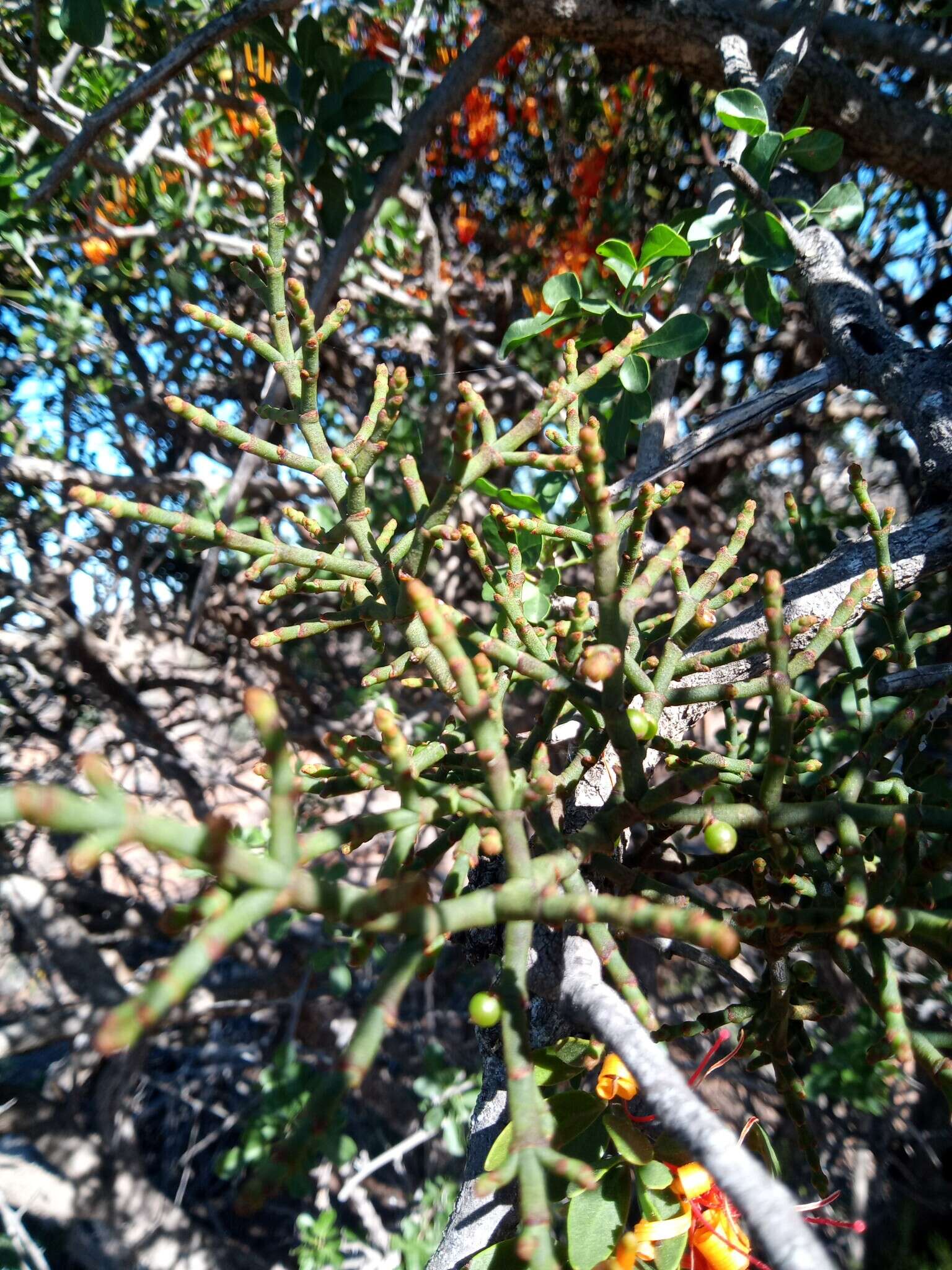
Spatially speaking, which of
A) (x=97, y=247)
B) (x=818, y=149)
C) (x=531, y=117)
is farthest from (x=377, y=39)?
(x=818, y=149)

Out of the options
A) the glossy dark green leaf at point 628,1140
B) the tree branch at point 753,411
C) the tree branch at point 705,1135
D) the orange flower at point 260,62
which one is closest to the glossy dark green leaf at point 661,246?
the tree branch at point 753,411

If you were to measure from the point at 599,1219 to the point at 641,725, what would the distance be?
1.52 feet

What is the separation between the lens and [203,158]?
270cm

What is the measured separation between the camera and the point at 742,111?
1.08 meters

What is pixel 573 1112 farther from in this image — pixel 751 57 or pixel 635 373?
pixel 751 57

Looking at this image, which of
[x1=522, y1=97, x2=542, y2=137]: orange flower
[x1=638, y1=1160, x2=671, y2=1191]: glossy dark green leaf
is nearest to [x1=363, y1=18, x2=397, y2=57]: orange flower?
[x1=522, y1=97, x2=542, y2=137]: orange flower

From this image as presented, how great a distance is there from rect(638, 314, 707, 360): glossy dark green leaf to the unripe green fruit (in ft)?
2.43

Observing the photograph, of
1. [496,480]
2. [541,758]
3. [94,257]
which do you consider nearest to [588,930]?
[541,758]

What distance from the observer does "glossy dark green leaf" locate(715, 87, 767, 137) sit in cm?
107

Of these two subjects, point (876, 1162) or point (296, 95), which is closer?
point (296, 95)

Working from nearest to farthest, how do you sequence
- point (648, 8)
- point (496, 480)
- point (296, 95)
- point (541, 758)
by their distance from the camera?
1. point (541, 758)
2. point (648, 8)
3. point (296, 95)
4. point (496, 480)

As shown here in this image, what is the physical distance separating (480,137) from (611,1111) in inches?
129

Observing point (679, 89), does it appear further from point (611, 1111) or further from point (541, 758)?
point (611, 1111)

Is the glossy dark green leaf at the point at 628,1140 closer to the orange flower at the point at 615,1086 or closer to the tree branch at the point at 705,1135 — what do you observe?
the orange flower at the point at 615,1086
